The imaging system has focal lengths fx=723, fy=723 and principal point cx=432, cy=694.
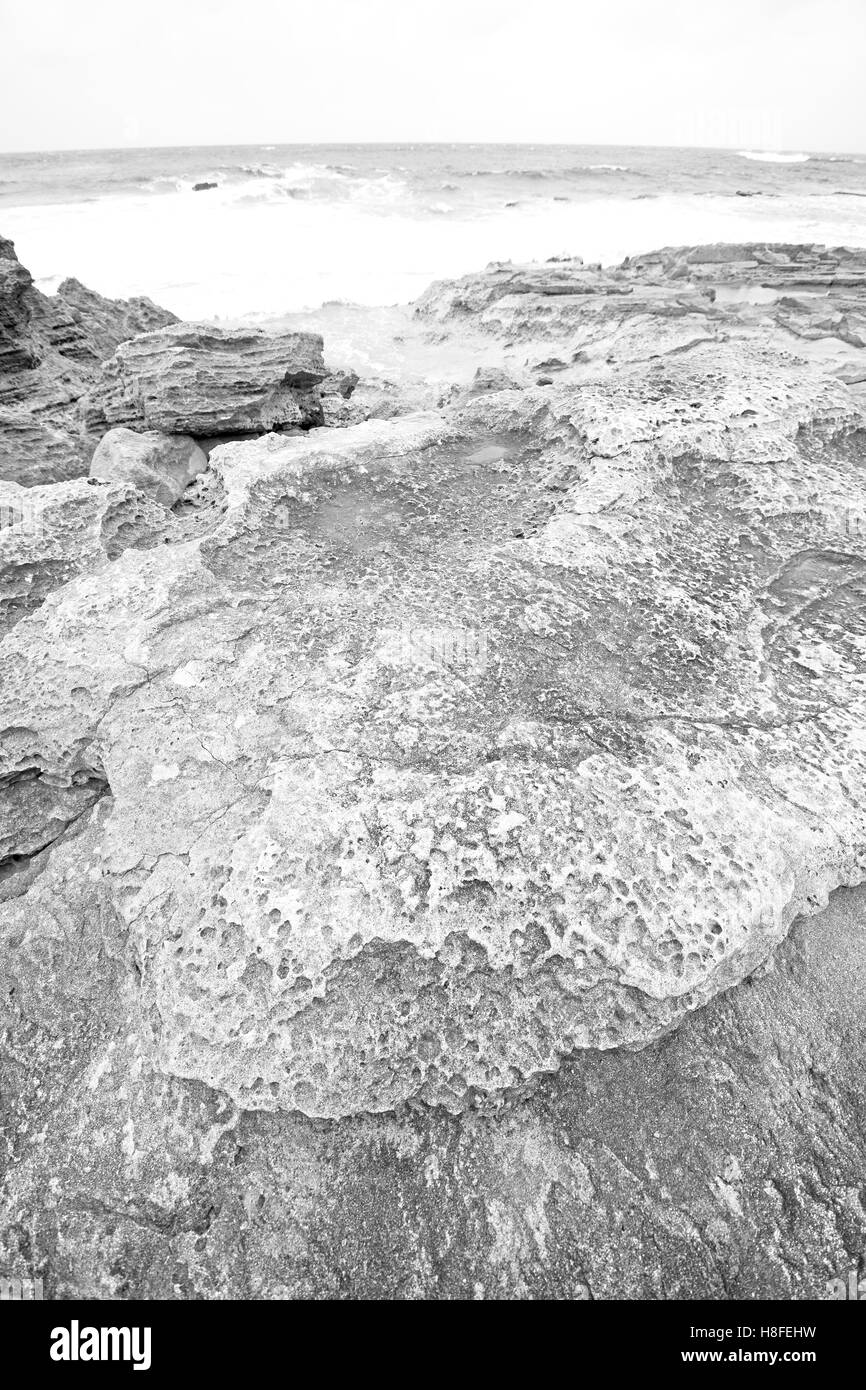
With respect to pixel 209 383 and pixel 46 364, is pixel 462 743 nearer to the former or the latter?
pixel 209 383

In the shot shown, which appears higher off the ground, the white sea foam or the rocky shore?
the white sea foam

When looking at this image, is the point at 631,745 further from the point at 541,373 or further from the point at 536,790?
the point at 541,373

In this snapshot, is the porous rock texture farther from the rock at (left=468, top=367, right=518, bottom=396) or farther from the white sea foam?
the white sea foam

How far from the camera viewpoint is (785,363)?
3330mm

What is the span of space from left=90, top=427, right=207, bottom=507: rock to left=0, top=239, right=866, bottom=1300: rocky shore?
714 mm

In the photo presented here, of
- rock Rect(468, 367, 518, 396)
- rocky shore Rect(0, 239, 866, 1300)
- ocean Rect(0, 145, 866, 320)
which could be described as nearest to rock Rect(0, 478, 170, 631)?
rocky shore Rect(0, 239, 866, 1300)

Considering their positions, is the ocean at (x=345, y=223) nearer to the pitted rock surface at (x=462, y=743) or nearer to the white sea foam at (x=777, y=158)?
the pitted rock surface at (x=462, y=743)

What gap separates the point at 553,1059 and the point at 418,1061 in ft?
0.84

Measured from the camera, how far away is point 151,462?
349 centimetres

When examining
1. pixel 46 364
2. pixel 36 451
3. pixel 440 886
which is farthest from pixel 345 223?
pixel 440 886

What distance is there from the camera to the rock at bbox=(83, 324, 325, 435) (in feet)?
12.8

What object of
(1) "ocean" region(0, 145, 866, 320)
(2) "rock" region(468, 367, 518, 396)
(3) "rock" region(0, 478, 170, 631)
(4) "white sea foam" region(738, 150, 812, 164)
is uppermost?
(4) "white sea foam" region(738, 150, 812, 164)

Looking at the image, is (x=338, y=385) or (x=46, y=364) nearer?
(x=46, y=364)

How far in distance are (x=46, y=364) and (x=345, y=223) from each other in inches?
561
